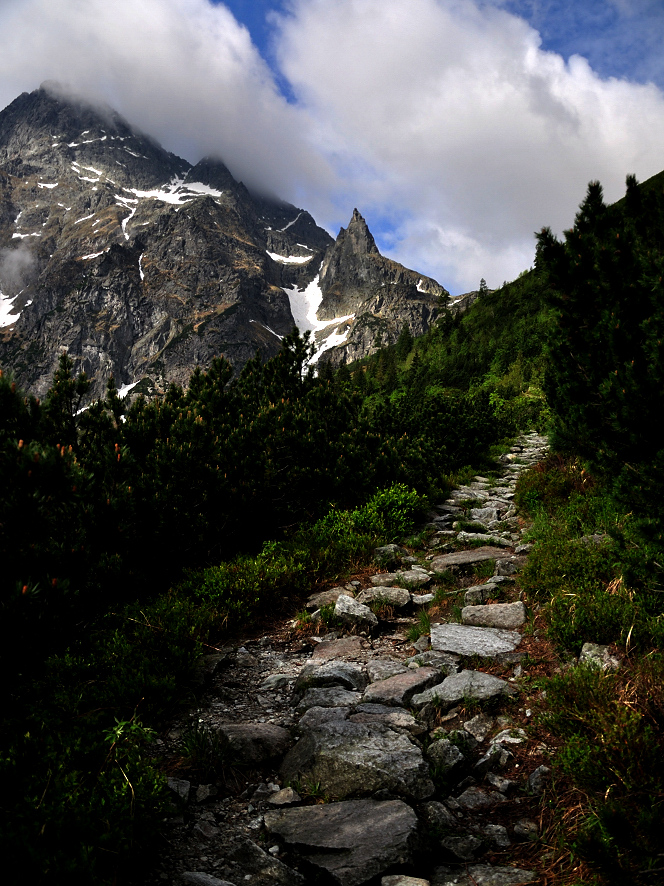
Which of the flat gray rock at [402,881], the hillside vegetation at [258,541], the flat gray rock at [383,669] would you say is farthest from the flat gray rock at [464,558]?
the flat gray rock at [402,881]

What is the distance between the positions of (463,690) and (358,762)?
1.23 meters

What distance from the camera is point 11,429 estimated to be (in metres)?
3.50

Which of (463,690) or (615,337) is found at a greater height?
(615,337)

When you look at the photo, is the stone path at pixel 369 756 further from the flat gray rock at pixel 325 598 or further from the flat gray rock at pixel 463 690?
the flat gray rock at pixel 325 598

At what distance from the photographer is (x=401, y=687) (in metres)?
4.38

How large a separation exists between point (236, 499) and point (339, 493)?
2551 millimetres

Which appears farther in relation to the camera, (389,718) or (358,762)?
(389,718)

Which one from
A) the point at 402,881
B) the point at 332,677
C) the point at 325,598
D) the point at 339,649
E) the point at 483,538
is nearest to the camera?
the point at 402,881

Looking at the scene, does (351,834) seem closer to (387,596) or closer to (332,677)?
(332,677)

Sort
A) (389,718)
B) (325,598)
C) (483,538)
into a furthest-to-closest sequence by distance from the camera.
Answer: (483,538)
(325,598)
(389,718)

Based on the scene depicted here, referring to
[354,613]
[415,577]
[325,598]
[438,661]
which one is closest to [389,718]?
[438,661]

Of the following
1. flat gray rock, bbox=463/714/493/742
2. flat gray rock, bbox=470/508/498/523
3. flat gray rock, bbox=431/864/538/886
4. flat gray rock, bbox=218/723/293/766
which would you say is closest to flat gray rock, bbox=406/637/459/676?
flat gray rock, bbox=463/714/493/742

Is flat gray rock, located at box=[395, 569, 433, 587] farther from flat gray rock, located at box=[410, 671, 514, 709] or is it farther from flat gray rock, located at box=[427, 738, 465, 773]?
flat gray rock, located at box=[427, 738, 465, 773]

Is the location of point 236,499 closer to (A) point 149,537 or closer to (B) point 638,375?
(A) point 149,537
